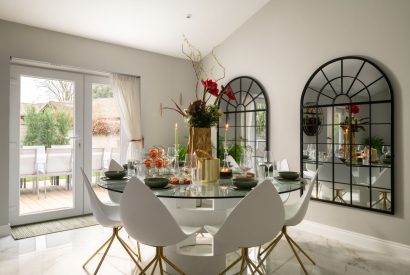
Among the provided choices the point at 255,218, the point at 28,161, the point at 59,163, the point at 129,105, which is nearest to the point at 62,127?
the point at 59,163

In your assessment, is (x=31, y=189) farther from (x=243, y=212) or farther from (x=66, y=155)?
(x=243, y=212)

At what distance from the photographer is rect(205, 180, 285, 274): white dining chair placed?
1.97 m

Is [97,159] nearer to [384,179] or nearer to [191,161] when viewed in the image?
[191,161]

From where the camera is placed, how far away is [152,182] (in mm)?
2264

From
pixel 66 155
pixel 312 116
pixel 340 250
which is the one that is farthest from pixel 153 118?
pixel 340 250

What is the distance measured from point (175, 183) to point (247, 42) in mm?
2967

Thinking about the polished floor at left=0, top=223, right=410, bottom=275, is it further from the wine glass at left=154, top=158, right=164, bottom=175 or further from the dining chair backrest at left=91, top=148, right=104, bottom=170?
the dining chair backrest at left=91, top=148, right=104, bottom=170

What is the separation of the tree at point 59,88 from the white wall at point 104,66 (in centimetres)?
33

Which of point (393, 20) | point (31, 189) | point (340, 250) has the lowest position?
point (340, 250)

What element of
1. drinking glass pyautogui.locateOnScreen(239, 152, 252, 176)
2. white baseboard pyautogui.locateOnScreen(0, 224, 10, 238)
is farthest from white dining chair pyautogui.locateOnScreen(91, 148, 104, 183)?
drinking glass pyautogui.locateOnScreen(239, 152, 252, 176)

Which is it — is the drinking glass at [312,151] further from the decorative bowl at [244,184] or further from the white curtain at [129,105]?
the white curtain at [129,105]

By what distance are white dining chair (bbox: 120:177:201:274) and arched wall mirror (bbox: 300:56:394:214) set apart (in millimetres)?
2296

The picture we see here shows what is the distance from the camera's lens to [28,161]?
4047 mm

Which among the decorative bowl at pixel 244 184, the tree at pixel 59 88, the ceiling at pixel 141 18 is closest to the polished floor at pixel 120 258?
the decorative bowl at pixel 244 184
